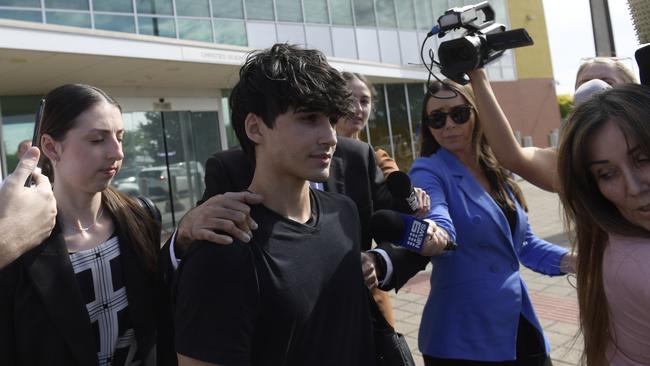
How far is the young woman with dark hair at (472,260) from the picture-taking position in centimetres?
213

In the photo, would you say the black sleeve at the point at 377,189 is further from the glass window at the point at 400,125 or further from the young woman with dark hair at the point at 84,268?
the glass window at the point at 400,125

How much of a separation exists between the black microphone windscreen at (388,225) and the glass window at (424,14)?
59.5ft

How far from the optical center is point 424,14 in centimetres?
1891

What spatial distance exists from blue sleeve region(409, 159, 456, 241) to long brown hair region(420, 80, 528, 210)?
0.22m

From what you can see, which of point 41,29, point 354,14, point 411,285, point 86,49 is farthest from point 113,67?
point 354,14

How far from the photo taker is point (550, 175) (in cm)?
232

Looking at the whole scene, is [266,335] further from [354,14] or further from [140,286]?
[354,14]

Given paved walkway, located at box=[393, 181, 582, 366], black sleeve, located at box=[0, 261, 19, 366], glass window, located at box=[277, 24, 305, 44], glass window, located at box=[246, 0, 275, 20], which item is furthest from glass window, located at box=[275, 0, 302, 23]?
black sleeve, located at box=[0, 261, 19, 366]

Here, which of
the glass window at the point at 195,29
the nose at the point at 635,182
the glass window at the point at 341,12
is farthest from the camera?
the glass window at the point at 341,12

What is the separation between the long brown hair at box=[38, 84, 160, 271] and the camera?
6.27 ft

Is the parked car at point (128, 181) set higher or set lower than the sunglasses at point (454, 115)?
higher

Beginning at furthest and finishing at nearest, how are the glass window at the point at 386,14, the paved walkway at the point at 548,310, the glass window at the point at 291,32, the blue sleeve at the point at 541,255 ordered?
the glass window at the point at 386,14
the glass window at the point at 291,32
the paved walkway at the point at 548,310
the blue sleeve at the point at 541,255

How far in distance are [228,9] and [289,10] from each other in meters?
2.07

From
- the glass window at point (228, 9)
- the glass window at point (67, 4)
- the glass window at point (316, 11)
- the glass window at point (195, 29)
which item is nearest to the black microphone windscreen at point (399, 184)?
the glass window at point (67, 4)
